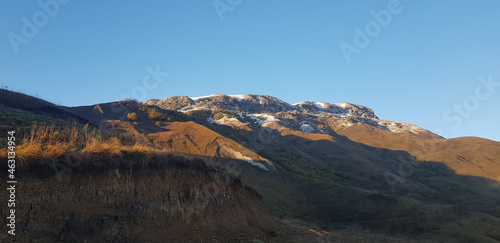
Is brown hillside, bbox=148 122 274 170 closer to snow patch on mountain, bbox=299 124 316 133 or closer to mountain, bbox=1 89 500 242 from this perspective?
mountain, bbox=1 89 500 242

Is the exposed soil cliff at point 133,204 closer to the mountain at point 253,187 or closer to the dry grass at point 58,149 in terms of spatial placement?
the mountain at point 253,187

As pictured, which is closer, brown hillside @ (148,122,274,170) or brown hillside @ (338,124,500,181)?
brown hillside @ (148,122,274,170)

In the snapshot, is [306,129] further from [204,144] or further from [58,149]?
[58,149]

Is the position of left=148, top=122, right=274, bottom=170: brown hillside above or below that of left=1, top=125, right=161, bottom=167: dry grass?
above

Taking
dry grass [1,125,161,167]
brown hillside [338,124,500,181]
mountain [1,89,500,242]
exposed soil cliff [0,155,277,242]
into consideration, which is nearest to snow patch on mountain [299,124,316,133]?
brown hillside [338,124,500,181]

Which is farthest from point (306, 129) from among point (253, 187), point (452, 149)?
point (253, 187)

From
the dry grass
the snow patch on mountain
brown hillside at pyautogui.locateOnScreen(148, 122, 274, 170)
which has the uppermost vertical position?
the snow patch on mountain

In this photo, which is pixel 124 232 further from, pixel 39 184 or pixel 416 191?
pixel 416 191

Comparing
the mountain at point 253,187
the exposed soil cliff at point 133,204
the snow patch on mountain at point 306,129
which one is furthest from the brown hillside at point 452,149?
the exposed soil cliff at point 133,204

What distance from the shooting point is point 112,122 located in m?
56.9

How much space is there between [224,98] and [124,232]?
6658 inches

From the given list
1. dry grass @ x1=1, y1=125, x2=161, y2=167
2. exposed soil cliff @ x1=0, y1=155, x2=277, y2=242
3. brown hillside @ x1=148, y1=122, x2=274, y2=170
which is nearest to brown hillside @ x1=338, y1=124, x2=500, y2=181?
brown hillside @ x1=148, y1=122, x2=274, y2=170

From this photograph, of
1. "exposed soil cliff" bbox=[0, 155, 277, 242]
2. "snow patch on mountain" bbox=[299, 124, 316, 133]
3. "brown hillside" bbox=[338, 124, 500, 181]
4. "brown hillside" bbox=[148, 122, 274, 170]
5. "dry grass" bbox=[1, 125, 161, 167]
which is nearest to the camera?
"exposed soil cliff" bbox=[0, 155, 277, 242]

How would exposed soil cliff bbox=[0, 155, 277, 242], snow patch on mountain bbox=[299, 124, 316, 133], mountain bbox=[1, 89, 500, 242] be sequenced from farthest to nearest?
1. snow patch on mountain bbox=[299, 124, 316, 133]
2. mountain bbox=[1, 89, 500, 242]
3. exposed soil cliff bbox=[0, 155, 277, 242]
